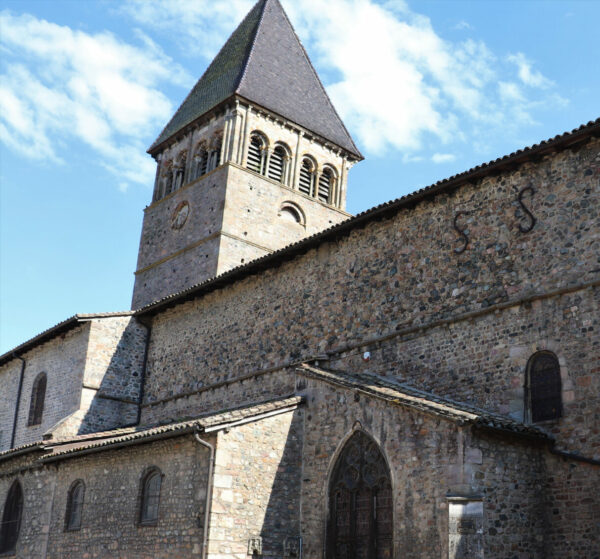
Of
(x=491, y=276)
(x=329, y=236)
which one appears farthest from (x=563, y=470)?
(x=329, y=236)

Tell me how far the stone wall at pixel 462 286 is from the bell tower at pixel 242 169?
8.58 m

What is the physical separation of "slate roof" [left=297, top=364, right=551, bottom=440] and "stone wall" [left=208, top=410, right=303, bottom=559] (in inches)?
44.7

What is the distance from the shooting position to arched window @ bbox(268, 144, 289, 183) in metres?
30.3

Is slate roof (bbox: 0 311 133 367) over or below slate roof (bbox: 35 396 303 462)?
over

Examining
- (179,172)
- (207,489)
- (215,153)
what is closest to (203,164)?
(215,153)

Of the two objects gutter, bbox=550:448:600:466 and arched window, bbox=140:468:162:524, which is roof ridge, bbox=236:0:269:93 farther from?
gutter, bbox=550:448:600:466

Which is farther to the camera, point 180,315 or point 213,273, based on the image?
point 213,273

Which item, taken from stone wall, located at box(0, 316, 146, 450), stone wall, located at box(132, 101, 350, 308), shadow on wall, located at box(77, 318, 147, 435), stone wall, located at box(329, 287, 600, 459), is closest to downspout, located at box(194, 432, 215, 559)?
stone wall, located at box(329, 287, 600, 459)

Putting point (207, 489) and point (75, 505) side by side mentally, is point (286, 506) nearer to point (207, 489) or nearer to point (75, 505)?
point (207, 489)

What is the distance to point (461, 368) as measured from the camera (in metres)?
14.2

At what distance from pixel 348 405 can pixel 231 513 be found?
9.34 ft

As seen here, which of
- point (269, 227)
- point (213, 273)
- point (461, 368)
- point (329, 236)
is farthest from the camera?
point (269, 227)

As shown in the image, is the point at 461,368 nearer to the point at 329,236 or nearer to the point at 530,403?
the point at 530,403

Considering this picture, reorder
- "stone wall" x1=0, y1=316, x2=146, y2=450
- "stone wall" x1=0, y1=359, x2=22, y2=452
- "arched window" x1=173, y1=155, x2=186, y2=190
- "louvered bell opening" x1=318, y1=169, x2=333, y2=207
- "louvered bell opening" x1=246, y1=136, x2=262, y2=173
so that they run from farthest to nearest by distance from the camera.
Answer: "louvered bell opening" x1=318, y1=169, x2=333, y2=207 < "arched window" x1=173, y1=155, x2=186, y2=190 < "louvered bell opening" x1=246, y1=136, x2=262, y2=173 < "stone wall" x1=0, y1=359, x2=22, y2=452 < "stone wall" x1=0, y1=316, x2=146, y2=450
